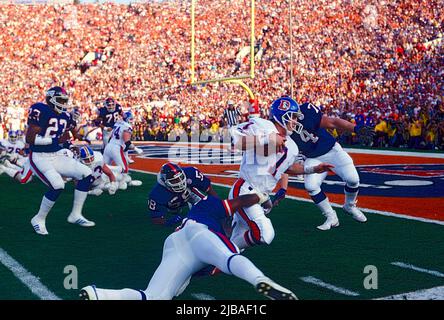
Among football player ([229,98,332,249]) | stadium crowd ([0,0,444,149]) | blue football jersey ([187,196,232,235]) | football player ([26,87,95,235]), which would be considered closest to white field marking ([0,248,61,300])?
→ football player ([26,87,95,235])

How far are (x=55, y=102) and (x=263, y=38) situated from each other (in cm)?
2727

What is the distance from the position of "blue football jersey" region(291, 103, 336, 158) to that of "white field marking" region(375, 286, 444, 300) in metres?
2.72

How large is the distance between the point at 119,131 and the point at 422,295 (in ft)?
23.0

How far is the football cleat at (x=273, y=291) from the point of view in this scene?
9.28 feet

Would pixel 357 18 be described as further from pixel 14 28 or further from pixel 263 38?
pixel 14 28

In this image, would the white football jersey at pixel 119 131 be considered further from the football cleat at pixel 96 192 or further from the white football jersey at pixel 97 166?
the white football jersey at pixel 97 166

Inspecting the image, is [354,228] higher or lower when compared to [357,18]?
lower

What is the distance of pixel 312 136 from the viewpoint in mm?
6336

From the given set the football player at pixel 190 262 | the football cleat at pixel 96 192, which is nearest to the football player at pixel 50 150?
the football cleat at pixel 96 192

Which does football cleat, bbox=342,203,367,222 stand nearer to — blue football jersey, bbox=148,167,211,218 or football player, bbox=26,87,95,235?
blue football jersey, bbox=148,167,211,218

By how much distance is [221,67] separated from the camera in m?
31.9

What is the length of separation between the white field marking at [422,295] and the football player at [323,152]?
2.21 meters

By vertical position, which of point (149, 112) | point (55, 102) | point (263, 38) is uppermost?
point (263, 38)
